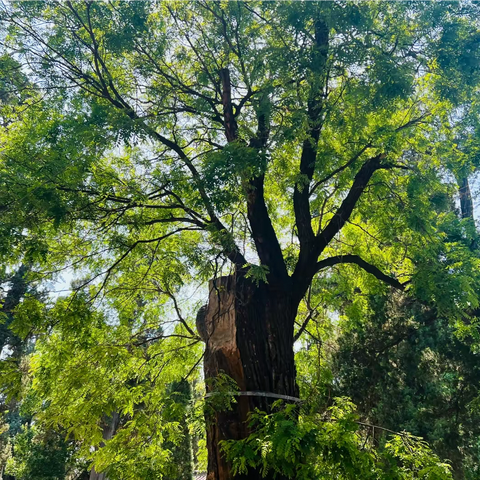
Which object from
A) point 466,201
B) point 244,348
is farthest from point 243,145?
point 466,201

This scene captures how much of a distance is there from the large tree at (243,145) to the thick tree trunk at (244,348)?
2cm

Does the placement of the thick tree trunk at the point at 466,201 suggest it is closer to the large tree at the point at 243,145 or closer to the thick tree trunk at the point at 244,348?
the large tree at the point at 243,145

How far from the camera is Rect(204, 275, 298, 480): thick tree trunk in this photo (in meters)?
3.79

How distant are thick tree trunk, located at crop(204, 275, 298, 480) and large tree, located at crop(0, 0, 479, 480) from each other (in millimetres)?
17

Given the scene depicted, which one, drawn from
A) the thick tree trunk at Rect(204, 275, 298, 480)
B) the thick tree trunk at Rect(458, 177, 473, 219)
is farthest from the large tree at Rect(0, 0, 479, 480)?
the thick tree trunk at Rect(458, 177, 473, 219)

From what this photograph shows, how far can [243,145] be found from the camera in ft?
13.6

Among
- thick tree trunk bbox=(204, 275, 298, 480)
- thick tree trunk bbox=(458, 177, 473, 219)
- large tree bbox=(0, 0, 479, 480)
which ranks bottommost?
thick tree trunk bbox=(204, 275, 298, 480)

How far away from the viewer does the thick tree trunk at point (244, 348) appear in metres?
3.79

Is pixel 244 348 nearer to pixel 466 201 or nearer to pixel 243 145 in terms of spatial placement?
pixel 243 145

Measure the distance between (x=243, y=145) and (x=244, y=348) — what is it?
2.22 m

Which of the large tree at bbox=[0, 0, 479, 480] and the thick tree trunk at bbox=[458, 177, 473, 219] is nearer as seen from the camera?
the large tree at bbox=[0, 0, 479, 480]

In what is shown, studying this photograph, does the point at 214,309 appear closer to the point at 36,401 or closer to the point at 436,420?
the point at 36,401

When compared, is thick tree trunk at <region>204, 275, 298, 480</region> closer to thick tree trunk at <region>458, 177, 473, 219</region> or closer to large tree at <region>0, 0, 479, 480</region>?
large tree at <region>0, 0, 479, 480</region>

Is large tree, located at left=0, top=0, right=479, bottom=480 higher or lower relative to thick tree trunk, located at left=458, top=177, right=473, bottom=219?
lower
